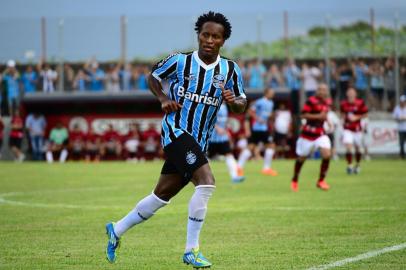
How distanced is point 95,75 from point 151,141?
12.0 feet

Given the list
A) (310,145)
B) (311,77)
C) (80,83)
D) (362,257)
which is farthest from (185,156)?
(80,83)

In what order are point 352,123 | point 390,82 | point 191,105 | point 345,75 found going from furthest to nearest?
point 390,82 → point 345,75 → point 352,123 → point 191,105

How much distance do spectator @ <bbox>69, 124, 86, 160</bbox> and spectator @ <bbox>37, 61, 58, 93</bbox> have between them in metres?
2.08

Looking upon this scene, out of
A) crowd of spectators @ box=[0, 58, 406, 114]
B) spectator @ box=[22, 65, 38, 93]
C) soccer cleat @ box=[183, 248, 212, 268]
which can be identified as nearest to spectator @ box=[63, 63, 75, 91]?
crowd of spectators @ box=[0, 58, 406, 114]

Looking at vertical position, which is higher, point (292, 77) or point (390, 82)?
point (292, 77)

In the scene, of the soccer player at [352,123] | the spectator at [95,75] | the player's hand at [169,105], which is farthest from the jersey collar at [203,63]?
the spectator at [95,75]

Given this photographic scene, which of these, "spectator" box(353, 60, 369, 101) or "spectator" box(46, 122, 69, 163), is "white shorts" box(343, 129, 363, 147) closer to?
"spectator" box(353, 60, 369, 101)

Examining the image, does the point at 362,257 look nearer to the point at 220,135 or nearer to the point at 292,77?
the point at 220,135

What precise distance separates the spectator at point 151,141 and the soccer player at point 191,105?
98.2 ft

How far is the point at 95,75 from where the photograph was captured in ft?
127

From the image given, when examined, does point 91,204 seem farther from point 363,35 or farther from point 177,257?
point 363,35

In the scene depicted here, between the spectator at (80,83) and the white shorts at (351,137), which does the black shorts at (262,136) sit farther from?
the spectator at (80,83)

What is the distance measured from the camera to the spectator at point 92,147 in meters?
39.8

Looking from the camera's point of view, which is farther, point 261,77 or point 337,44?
point 261,77
